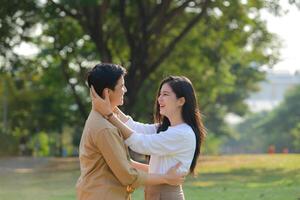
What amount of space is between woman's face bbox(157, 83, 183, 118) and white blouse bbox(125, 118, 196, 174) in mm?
103

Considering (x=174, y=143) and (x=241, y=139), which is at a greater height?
(x=174, y=143)

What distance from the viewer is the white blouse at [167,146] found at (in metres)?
4.40

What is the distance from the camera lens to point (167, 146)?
443 cm

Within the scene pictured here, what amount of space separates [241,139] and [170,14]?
209 ft

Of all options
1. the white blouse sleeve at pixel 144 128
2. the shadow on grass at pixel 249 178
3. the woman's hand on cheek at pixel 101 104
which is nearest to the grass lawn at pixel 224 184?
the shadow on grass at pixel 249 178

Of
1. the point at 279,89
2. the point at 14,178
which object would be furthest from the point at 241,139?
the point at 14,178

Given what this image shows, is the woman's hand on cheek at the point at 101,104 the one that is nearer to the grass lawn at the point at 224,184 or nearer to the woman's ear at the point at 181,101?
the woman's ear at the point at 181,101

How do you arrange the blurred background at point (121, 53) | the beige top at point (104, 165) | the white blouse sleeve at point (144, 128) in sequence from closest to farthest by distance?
the beige top at point (104, 165) → the white blouse sleeve at point (144, 128) → the blurred background at point (121, 53)

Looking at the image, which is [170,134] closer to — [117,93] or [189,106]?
[189,106]

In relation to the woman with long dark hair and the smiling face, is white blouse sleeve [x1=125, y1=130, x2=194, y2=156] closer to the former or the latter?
the woman with long dark hair

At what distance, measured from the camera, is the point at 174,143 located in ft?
14.5

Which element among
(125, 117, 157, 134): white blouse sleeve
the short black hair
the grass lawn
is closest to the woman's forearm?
the short black hair

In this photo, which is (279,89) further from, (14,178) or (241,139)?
(14,178)

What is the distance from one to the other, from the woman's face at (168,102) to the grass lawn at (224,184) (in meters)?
7.38
